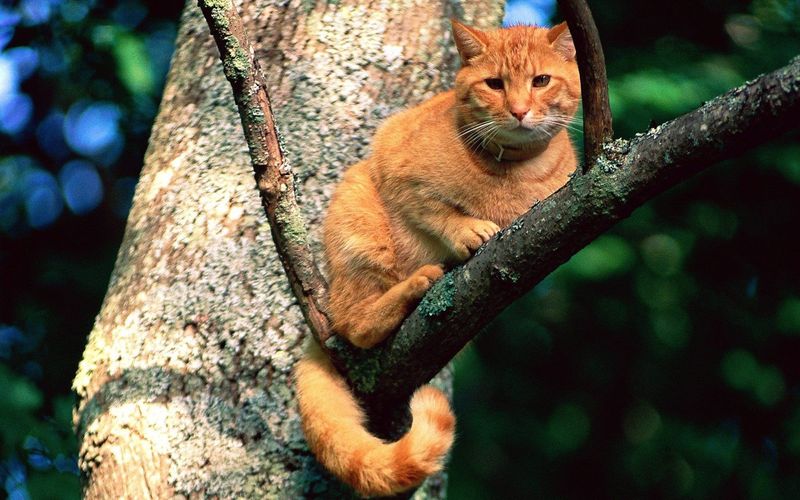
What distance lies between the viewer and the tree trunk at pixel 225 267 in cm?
244

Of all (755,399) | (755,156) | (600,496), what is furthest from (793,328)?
(600,496)

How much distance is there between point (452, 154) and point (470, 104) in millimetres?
179

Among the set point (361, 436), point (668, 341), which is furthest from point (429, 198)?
point (668, 341)

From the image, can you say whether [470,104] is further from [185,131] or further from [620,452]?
[620,452]

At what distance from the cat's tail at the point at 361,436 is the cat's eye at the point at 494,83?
91cm

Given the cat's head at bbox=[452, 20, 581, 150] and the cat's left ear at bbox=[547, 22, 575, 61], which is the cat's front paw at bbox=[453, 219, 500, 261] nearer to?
the cat's head at bbox=[452, 20, 581, 150]

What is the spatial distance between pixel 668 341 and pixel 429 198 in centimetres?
228

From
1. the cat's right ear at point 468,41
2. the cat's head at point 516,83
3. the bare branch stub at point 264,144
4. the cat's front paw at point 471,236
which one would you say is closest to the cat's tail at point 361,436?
the bare branch stub at point 264,144

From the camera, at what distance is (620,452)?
488 cm

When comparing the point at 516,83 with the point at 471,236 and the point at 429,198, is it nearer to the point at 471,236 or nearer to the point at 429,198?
the point at 429,198

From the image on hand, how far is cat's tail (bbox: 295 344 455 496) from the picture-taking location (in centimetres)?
222

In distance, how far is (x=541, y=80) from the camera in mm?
2770

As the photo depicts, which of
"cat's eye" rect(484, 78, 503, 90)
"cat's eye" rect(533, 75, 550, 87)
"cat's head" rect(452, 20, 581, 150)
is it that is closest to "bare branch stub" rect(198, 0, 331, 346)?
"cat's head" rect(452, 20, 581, 150)

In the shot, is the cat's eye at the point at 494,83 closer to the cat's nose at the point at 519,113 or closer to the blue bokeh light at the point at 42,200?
the cat's nose at the point at 519,113
